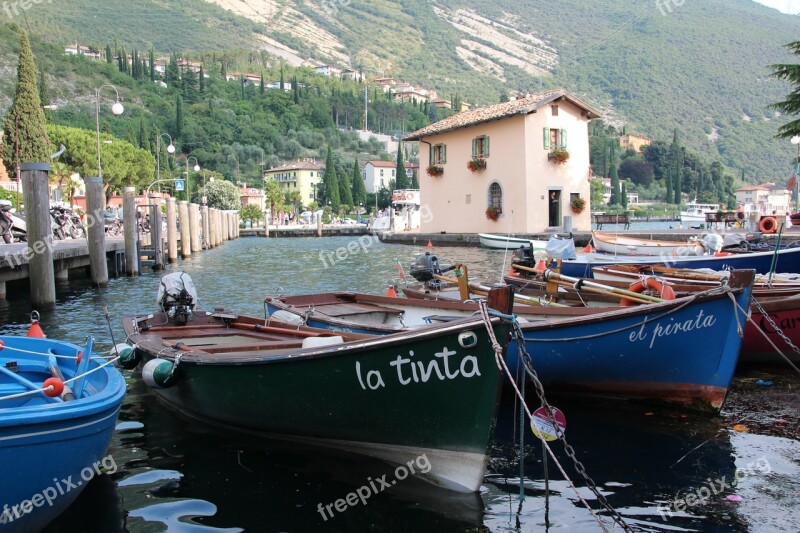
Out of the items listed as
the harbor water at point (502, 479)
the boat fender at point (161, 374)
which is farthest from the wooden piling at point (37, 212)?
the boat fender at point (161, 374)

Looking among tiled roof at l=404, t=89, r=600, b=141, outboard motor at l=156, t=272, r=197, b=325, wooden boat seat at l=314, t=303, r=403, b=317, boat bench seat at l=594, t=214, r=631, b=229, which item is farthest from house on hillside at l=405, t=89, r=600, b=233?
outboard motor at l=156, t=272, r=197, b=325

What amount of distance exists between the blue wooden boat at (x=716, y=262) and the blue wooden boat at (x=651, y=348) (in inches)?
274

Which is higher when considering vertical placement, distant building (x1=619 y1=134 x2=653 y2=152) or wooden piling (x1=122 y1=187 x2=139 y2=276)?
distant building (x1=619 y1=134 x2=653 y2=152)

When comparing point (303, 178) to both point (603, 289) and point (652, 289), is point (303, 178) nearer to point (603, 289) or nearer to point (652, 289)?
point (603, 289)

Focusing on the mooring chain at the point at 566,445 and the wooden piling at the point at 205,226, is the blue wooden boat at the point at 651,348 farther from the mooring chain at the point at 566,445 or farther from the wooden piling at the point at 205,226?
the wooden piling at the point at 205,226

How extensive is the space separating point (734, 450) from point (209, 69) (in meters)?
187

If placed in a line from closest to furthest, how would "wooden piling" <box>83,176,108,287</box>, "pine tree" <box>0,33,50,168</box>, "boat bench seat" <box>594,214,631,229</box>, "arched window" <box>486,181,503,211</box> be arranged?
"wooden piling" <box>83,176,108,287</box>, "arched window" <box>486,181,503,211</box>, "boat bench seat" <box>594,214,631,229</box>, "pine tree" <box>0,33,50,168</box>

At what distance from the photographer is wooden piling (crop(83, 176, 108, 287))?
1792 cm

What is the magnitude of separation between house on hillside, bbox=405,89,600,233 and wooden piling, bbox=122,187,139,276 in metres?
19.3

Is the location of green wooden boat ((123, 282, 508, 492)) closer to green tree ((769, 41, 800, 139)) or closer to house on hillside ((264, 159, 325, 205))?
green tree ((769, 41, 800, 139))

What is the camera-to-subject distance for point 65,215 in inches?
1069

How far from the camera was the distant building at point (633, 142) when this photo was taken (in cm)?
14775

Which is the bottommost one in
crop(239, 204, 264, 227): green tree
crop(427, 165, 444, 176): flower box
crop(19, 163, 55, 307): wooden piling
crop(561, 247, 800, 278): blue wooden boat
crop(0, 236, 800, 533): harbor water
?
crop(0, 236, 800, 533): harbor water

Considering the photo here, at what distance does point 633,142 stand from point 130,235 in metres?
141
